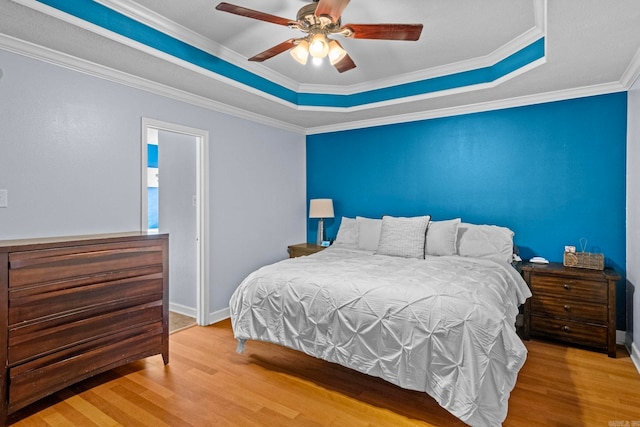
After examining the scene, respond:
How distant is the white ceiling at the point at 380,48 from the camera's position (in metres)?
2.09

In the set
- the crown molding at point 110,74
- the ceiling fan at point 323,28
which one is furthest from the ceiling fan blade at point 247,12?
the crown molding at point 110,74

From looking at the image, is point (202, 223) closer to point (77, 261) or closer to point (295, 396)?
point (77, 261)

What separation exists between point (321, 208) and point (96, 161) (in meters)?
2.52

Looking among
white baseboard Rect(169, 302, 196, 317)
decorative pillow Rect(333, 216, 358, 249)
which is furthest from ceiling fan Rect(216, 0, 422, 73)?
white baseboard Rect(169, 302, 196, 317)

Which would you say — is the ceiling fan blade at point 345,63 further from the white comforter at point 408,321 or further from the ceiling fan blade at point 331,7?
the white comforter at point 408,321

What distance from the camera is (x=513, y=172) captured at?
3.56 m

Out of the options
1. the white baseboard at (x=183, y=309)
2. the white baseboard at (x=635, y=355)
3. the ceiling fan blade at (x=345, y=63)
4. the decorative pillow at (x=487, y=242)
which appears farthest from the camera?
the white baseboard at (x=183, y=309)

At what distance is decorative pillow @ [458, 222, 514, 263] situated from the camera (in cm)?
325

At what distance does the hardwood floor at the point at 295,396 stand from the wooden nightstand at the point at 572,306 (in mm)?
168

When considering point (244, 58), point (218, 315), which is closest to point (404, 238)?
point (218, 315)

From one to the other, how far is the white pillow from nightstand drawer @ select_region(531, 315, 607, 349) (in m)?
1.60

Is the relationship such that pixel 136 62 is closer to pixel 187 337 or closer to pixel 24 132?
pixel 24 132

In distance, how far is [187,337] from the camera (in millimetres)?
3273

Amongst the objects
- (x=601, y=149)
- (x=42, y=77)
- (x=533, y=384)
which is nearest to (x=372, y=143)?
(x=601, y=149)
